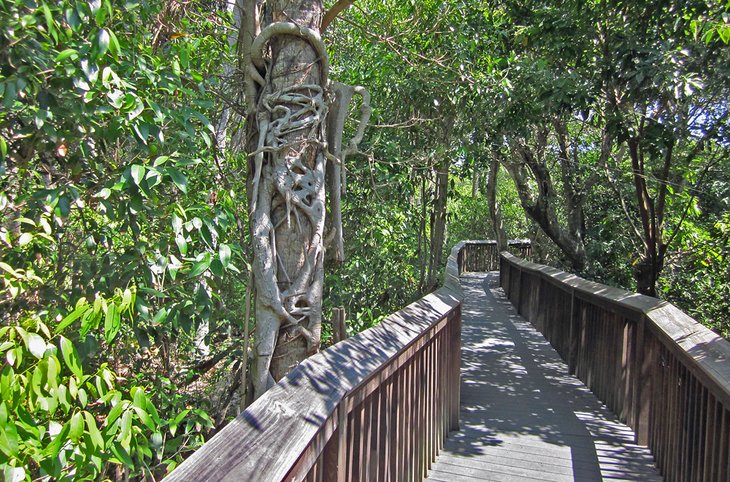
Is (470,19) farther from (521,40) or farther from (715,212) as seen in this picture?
(715,212)

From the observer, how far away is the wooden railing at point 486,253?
20578 mm

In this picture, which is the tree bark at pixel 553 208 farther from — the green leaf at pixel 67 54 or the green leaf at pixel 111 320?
the green leaf at pixel 111 320

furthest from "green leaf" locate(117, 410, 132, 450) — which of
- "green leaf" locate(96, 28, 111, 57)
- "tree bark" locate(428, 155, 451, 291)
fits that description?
"tree bark" locate(428, 155, 451, 291)

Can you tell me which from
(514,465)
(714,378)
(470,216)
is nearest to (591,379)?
(514,465)

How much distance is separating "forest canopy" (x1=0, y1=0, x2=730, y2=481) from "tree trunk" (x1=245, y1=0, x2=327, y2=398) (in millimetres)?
87

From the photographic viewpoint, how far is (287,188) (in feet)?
10.6

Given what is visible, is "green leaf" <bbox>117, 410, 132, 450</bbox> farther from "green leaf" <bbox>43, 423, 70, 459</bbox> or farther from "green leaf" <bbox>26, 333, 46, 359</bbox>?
"green leaf" <bbox>26, 333, 46, 359</bbox>

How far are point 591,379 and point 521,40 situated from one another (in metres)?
4.67

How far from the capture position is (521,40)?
7926mm

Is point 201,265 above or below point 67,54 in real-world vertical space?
below

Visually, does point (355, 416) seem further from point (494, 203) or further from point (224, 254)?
point (494, 203)

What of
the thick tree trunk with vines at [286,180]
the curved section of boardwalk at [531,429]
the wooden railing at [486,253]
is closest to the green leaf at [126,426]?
the thick tree trunk with vines at [286,180]

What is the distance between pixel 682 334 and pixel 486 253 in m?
18.9

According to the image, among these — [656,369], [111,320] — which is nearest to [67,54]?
[111,320]
